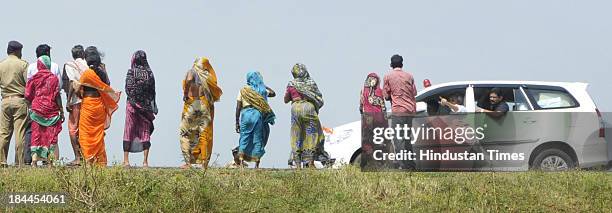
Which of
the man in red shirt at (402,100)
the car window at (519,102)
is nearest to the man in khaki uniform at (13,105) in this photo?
the man in red shirt at (402,100)

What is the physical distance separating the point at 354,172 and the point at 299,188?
1273 millimetres

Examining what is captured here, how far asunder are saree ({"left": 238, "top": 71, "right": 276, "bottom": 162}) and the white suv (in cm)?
130

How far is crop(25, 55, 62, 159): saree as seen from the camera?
15156 mm

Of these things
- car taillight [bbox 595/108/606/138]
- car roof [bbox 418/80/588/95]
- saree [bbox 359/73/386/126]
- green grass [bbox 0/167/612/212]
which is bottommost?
green grass [bbox 0/167/612/212]

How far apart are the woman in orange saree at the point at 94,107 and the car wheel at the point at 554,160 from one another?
6283mm

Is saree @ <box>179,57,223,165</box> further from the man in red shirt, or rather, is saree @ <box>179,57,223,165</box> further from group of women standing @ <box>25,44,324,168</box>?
the man in red shirt

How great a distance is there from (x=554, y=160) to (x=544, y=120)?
0.62m

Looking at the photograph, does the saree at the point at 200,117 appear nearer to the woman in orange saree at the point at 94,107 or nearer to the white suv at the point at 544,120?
the woman in orange saree at the point at 94,107

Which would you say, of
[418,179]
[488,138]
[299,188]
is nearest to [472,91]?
[488,138]

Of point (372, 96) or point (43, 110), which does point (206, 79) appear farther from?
point (372, 96)

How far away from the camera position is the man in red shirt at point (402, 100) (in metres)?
15.8

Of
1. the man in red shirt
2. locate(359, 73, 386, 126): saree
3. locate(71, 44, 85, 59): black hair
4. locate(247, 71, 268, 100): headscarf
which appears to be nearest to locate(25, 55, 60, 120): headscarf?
locate(71, 44, 85, 59): black hair

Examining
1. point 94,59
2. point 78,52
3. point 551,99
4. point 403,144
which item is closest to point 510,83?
point 551,99

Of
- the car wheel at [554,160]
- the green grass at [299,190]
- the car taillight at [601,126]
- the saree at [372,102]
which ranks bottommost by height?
the green grass at [299,190]
